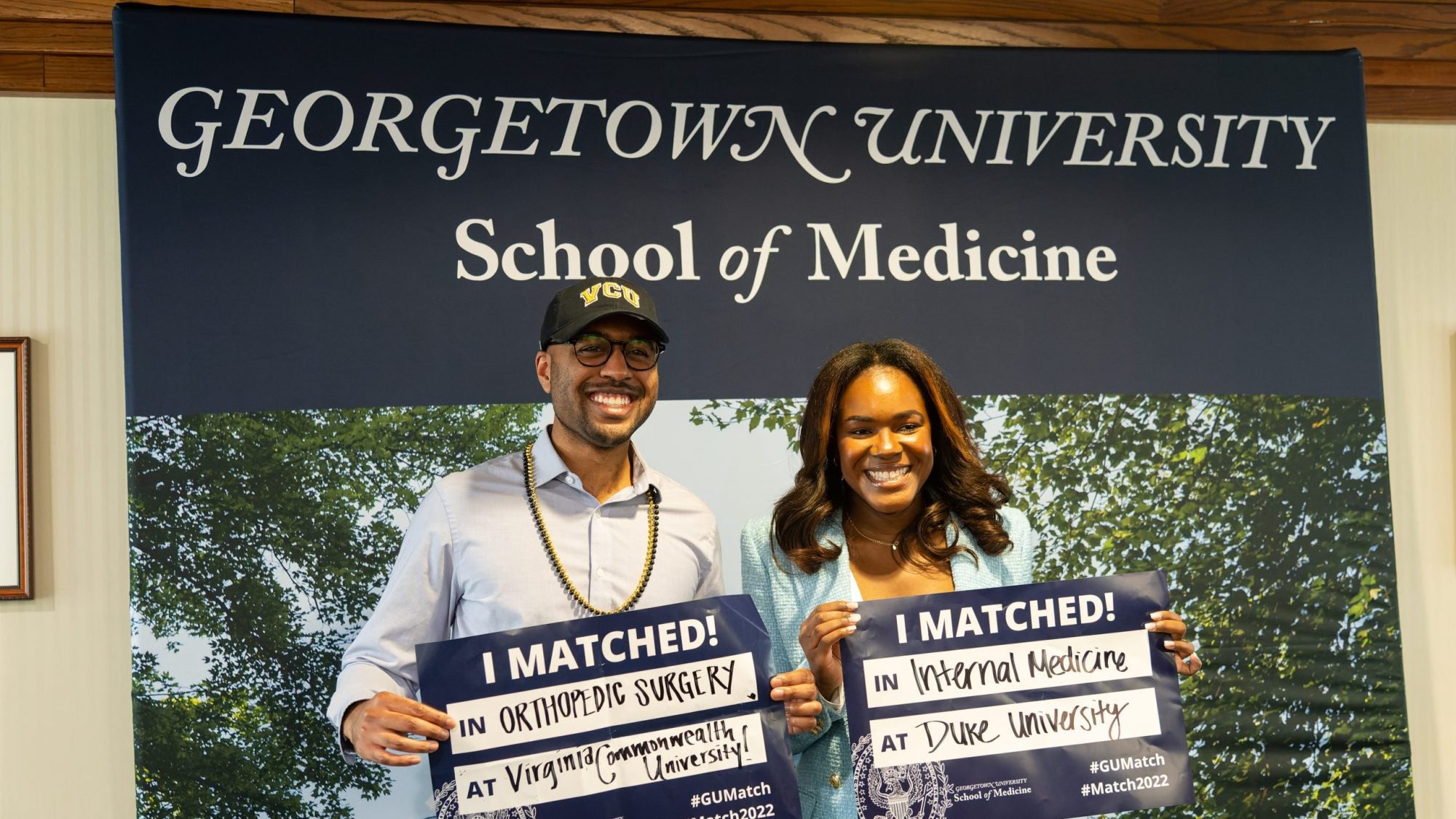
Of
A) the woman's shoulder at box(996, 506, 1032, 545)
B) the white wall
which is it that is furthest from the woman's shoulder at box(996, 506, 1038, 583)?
the white wall

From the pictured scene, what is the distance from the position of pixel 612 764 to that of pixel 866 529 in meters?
0.66

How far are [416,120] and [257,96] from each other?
383 mm

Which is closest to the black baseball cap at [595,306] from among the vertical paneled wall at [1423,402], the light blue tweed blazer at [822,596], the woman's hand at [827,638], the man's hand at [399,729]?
the light blue tweed blazer at [822,596]

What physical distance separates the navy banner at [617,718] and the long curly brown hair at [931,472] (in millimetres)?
212

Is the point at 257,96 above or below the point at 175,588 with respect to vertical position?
above

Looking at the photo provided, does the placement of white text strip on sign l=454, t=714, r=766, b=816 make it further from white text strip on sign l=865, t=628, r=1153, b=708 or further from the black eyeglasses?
the black eyeglasses

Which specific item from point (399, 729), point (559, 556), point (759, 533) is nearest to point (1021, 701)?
point (759, 533)

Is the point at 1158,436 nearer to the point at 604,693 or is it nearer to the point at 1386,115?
the point at 1386,115

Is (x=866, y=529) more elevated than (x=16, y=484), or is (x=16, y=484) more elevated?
(x=16, y=484)

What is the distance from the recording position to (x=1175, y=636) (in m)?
2.27

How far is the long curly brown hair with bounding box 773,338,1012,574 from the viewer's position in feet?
7.54

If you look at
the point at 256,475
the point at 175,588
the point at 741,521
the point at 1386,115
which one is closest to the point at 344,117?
the point at 256,475

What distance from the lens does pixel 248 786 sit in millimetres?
2891

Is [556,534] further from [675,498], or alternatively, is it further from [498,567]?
[675,498]
